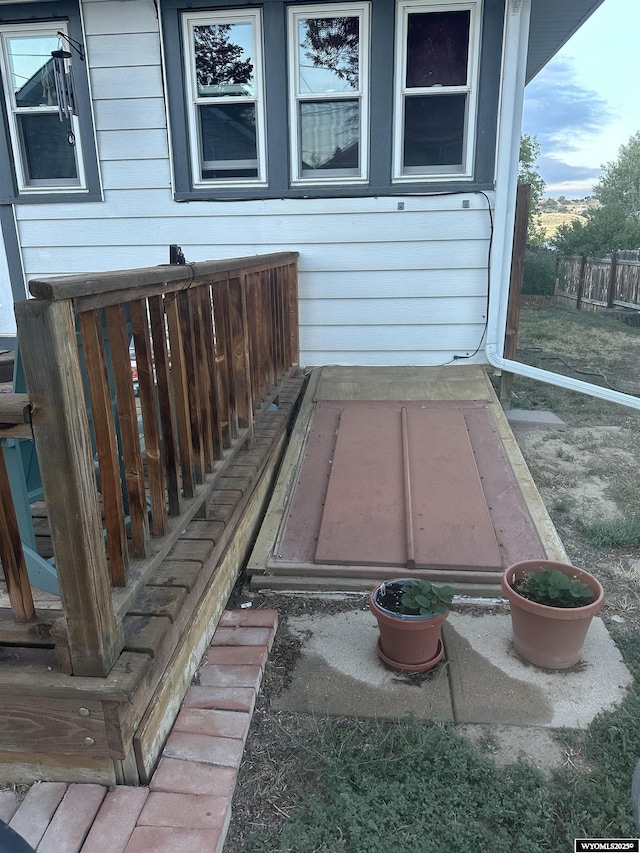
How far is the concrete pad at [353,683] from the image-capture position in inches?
79.3

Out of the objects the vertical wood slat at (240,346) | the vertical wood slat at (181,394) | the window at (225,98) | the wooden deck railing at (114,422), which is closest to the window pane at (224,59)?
the window at (225,98)

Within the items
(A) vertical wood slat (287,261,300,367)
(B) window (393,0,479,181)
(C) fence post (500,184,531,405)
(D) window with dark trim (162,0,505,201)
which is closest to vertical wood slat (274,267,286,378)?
(A) vertical wood slat (287,261,300,367)

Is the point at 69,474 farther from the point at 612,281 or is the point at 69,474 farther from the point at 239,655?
the point at 612,281

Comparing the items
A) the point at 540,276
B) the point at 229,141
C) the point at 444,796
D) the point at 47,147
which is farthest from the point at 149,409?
the point at 540,276

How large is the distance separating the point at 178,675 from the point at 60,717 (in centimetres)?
45

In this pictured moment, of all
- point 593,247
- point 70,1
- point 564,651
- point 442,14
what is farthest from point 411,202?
point 593,247

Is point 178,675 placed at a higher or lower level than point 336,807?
higher

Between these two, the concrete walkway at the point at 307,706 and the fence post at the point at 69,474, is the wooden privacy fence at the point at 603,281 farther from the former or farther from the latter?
the fence post at the point at 69,474

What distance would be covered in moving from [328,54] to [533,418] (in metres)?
3.30

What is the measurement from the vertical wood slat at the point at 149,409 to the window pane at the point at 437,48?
3705mm

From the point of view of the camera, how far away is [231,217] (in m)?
4.72

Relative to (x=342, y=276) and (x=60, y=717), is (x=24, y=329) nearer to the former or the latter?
(x=60, y=717)

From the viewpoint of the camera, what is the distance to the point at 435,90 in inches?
170

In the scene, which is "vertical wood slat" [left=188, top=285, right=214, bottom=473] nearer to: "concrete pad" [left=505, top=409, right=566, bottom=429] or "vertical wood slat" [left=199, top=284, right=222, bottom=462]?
"vertical wood slat" [left=199, top=284, right=222, bottom=462]
